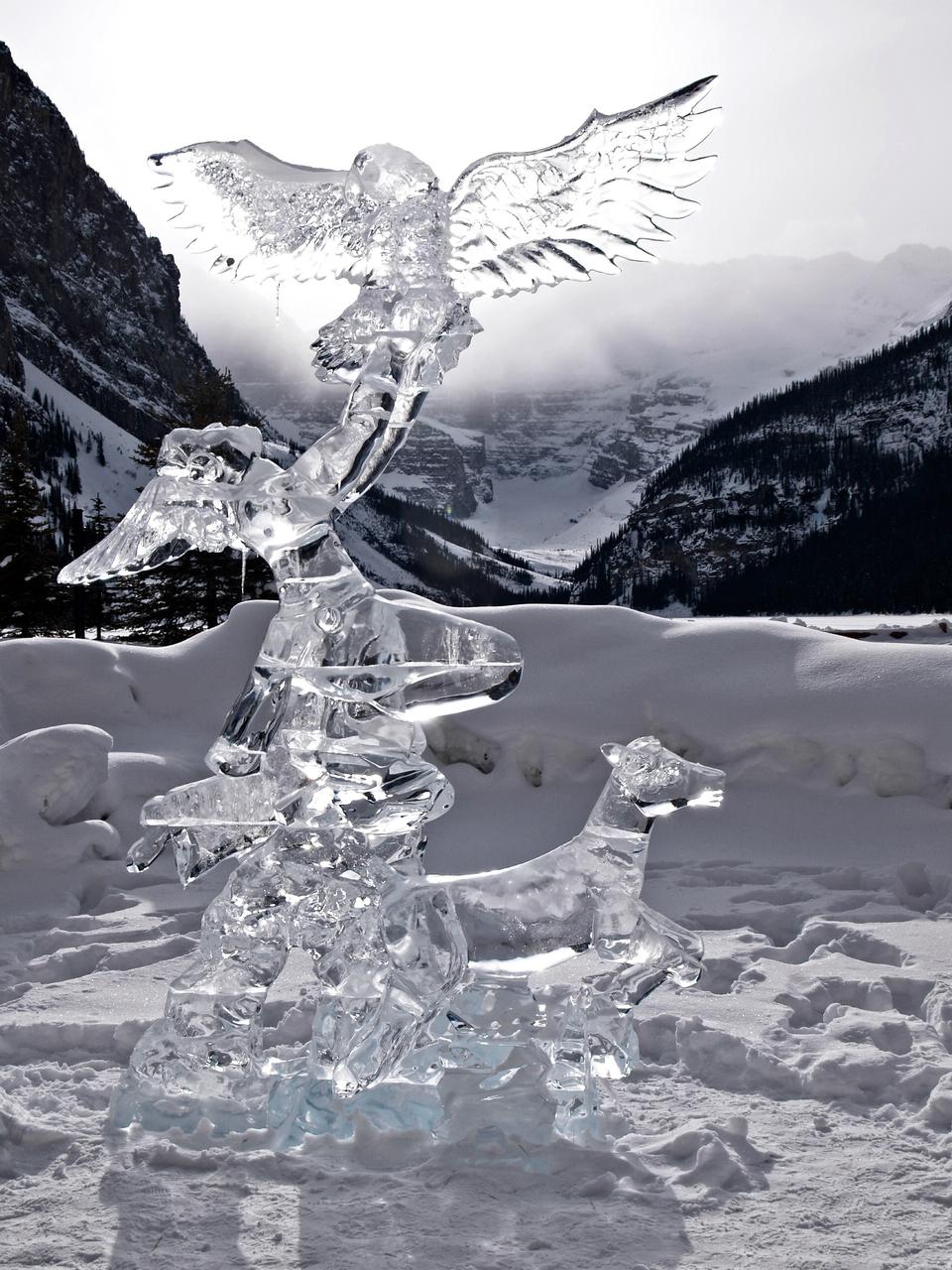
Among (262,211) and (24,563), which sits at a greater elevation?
(262,211)

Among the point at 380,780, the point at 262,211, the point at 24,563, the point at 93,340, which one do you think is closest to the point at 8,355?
the point at 93,340

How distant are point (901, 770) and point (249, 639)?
3859 mm

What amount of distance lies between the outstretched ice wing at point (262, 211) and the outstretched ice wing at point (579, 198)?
0.36 m

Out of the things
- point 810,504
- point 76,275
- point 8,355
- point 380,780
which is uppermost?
point 76,275

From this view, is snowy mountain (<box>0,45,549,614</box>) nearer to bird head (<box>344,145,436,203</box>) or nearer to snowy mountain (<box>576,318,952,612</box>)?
snowy mountain (<box>576,318,952,612</box>)

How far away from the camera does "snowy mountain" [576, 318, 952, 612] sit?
71812 millimetres

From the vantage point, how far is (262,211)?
3.04 meters

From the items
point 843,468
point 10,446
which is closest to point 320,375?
point 10,446

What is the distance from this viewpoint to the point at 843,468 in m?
85.3

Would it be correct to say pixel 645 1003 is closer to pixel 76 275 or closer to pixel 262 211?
pixel 262 211

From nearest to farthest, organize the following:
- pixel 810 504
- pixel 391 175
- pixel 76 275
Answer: pixel 391 175 < pixel 810 504 < pixel 76 275

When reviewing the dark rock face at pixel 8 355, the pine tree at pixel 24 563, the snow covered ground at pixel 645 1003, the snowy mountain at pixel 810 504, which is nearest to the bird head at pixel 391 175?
the snow covered ground at pixel 645 1003

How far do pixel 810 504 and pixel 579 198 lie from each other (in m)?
87.3

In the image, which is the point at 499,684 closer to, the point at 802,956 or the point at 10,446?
the point at 802,956
